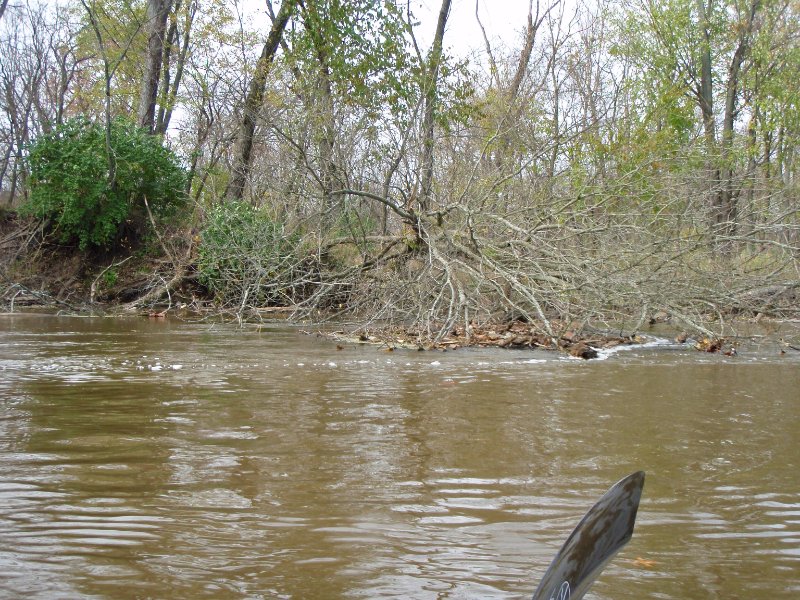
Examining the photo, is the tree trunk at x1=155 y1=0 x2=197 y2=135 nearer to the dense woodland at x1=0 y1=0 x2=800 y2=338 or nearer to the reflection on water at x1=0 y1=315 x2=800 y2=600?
the dense woodland at x1=0 y1=0 x2=800 y2=338

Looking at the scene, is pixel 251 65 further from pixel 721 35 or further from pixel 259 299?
pixel 721 35

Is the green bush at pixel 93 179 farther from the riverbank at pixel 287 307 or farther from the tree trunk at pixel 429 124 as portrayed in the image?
the tree trunk at pixel 429 124

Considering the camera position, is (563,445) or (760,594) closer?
(760,594)

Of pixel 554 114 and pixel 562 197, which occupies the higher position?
pixel 554 114

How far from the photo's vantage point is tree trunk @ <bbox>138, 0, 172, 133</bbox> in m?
18.6

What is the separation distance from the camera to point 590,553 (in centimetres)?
131

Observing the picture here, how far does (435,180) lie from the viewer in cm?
1164

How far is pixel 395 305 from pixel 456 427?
17.8ft

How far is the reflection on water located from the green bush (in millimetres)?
9424

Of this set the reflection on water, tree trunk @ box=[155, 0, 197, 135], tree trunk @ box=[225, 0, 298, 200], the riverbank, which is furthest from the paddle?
tree trunk @ box=[155, 0, 197, 135]

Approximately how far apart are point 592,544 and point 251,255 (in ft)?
33.7

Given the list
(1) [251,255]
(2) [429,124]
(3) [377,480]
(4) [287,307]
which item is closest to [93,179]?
(1) [251,255]

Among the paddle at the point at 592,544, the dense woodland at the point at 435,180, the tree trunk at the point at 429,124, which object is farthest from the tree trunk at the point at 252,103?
the paddle at the point at 592,544

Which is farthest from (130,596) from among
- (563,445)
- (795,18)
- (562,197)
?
(795,18)
